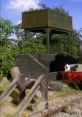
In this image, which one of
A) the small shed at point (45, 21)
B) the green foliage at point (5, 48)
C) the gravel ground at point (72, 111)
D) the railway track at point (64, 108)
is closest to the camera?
the railway track at point (64, 108)

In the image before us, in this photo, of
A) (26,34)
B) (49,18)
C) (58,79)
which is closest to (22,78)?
(58,79)

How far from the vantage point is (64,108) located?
1197 cm

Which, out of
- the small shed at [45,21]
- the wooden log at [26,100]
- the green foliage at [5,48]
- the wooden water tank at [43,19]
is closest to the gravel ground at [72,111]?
the wooden log at [26,100]

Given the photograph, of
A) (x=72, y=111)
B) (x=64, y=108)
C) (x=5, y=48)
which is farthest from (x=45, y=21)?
(x=72, y=111)

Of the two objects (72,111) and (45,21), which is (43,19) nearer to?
(45,21)

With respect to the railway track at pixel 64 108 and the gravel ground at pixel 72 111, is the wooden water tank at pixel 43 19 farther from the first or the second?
the gravel ground at pixel 72 111

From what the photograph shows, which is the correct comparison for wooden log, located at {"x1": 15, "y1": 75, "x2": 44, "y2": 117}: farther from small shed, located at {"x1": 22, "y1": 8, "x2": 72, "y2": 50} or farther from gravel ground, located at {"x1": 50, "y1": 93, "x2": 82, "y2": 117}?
small shed, located at {"x1": 22, "y1": 8, "x2": 72, "y2": 50}

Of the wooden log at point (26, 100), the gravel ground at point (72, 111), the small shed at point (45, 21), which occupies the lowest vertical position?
Answer: the gravel ground at point (72, 111)

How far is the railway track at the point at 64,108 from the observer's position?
35.7 ft

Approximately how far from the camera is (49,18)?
2258 cm

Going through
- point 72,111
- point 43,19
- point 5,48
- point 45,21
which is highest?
point 43,19

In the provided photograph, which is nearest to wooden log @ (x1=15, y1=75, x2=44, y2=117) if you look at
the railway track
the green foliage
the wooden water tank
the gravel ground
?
the railway track

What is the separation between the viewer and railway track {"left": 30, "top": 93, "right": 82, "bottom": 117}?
35.7 feet

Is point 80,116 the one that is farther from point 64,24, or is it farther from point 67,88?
point 64,24
